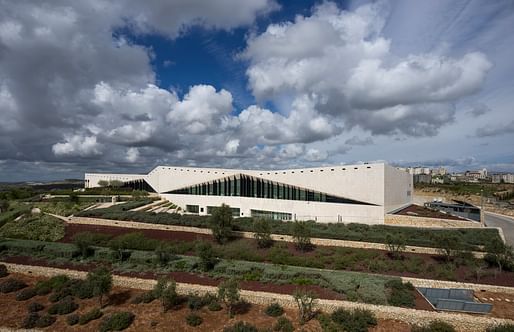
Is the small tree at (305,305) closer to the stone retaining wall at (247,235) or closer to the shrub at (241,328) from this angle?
the shrub at (241,328)

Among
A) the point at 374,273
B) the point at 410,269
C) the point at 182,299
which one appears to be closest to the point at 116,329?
the point at 182,299

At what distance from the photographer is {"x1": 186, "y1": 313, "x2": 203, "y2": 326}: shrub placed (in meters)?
13.6

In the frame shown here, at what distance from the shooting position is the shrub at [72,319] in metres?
13.8

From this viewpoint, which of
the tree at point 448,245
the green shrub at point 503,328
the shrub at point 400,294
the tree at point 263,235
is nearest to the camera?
the green shrub at point 503,328

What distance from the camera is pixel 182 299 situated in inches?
632

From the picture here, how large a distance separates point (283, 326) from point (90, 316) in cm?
1040

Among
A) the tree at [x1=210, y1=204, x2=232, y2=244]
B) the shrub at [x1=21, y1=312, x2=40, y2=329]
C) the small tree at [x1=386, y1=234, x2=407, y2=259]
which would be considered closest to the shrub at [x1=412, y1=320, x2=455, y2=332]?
the small tree at [x1=386, y1=234, x2=407, y2=259]

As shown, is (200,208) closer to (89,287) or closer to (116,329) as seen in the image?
(89,287)

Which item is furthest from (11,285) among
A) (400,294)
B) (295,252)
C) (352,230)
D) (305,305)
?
(352,230)

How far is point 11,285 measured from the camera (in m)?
17.4

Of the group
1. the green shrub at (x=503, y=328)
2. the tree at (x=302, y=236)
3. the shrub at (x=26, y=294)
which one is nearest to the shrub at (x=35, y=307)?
the shrub at (x=26, y=294)

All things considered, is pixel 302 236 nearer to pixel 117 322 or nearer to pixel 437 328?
pixel 437 328

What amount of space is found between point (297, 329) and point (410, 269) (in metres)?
11.6

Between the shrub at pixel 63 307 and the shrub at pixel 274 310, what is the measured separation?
11.1 metres
